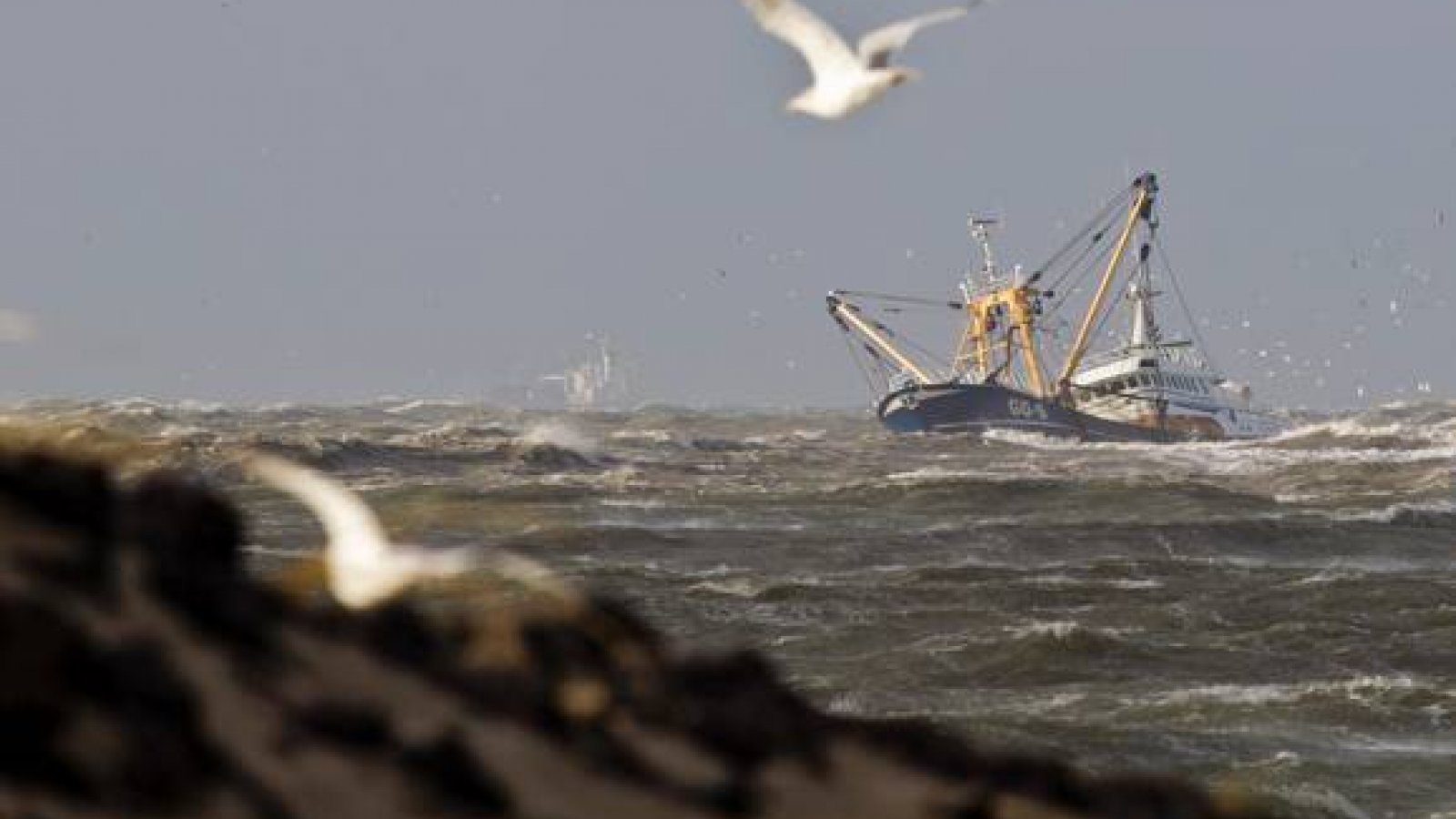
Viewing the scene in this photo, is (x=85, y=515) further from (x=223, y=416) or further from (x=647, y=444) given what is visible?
(x=223, y=416)

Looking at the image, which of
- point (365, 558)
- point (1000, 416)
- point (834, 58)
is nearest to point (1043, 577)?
point (834, 58)

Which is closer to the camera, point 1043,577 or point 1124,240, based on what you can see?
point 1043,577

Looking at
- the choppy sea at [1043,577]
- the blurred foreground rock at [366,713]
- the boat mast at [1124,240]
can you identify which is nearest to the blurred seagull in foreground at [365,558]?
the blurred foreground rock at [366,713]

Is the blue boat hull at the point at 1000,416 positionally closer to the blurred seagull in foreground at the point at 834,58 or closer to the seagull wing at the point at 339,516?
the blurred seagull in foreground at the point at 834,58

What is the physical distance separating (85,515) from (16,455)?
0.94 ft

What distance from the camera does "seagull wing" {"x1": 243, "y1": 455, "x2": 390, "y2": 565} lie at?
16.0 ft

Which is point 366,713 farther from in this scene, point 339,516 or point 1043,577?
point 1043,577

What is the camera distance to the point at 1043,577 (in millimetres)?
41812

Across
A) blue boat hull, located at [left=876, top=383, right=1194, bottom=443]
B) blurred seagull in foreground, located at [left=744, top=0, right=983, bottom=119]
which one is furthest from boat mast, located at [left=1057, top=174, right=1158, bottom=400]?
blurred seagull in foreground, located at [left=744, top=0, right=983, bottom=119]

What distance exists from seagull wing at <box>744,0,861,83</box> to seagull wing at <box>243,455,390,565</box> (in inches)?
288

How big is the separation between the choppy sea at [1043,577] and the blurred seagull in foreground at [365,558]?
16312 mm

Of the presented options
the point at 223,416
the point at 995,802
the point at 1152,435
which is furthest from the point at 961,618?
the point at 223,416

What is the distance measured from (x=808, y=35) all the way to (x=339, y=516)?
26.4ft

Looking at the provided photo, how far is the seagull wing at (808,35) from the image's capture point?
12211 millimetres
